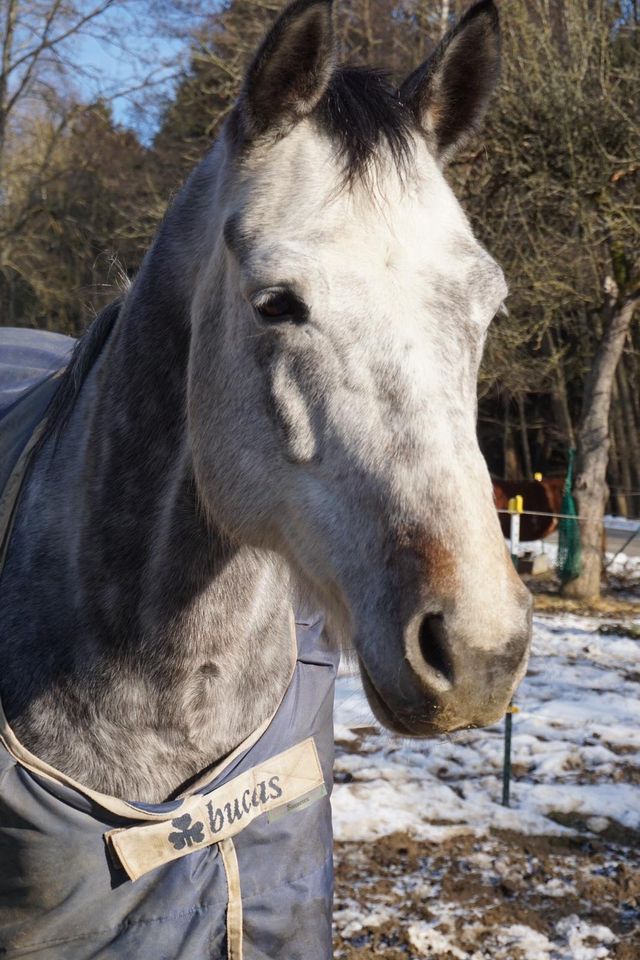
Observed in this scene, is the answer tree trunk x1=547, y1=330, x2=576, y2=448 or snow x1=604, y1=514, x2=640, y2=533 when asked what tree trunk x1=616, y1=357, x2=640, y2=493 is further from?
snow x1=604, y1=514, x2=640, y2=533

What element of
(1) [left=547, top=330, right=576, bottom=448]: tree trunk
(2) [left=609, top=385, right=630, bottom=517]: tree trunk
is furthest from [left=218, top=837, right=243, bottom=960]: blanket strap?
(2) [left=609, top=385, right=630, bottom=517]: tree trunk

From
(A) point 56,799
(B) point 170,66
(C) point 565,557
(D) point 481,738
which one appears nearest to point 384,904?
(D) point 481,738

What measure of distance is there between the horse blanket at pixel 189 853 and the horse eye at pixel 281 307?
820 millimetres

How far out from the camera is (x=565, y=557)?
10.7 metres

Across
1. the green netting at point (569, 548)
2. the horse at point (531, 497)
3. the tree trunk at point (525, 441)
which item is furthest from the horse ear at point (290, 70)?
the tree trunk at point (525, 441)

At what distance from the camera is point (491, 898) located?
Result: 3.76 meters

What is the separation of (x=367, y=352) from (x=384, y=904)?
2968 mm

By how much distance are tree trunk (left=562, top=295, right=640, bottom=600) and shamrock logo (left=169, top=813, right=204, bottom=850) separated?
9006 mm

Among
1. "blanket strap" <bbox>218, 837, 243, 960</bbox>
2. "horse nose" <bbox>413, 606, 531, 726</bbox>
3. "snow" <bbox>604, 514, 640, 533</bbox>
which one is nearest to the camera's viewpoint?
"horse nose" <bbox>413, 606, 531, 726</bbox>

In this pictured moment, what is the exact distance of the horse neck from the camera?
1814 mm

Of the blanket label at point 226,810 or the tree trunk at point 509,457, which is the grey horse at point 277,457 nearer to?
the blanket label at point 226,810

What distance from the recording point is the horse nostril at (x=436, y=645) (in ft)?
4.20

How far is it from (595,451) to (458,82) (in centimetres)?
925

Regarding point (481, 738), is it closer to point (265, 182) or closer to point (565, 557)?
point (265, 182)
